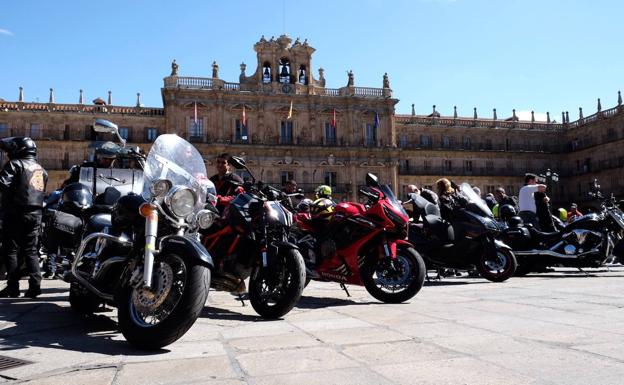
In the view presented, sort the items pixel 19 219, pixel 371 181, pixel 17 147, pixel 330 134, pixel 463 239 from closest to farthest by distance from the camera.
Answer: pixel 371 181 < pixel 19 219 < pixel 17 147 < pixel 463 239 < pixel 330 134

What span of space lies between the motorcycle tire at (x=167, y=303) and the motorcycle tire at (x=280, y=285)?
3.88 feet

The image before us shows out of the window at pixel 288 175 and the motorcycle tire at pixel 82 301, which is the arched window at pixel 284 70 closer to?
the window at pixel 288 175

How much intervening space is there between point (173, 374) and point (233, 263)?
6.94 ft

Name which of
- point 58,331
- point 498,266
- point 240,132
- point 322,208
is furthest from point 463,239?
point 240,132

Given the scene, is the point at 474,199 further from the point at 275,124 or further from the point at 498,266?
the point at 275,124

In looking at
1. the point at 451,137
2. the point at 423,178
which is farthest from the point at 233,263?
the point at 451,137

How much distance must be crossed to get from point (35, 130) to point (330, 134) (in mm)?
24492

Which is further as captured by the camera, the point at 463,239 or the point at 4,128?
the point at 4,128

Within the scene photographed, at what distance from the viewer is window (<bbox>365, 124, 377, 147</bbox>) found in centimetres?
4509

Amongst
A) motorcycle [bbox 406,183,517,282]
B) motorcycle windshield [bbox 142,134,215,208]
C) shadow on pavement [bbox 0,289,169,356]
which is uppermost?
motorcycle windshield [bbox 142,134,215,208]

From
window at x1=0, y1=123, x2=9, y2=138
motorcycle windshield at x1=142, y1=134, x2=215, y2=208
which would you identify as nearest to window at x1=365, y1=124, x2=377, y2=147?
window at x1=0, y1=123, x2=9, y2=138

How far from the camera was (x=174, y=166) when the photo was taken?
361 centimetres

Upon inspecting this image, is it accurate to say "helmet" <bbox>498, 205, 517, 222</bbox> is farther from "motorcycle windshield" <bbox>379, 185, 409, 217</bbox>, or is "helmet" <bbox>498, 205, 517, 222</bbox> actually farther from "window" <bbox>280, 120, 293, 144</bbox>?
"window" <bbox>280, 120, 293, 144</bbox>

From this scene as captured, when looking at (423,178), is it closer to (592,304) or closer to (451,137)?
(451,137)
